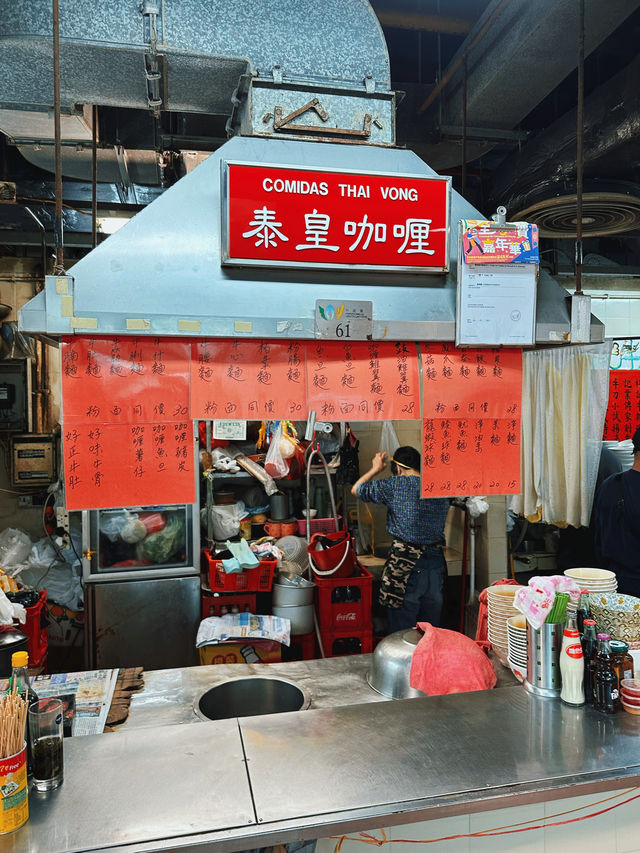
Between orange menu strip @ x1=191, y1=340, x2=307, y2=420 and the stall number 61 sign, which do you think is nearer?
the stall number 61 sign

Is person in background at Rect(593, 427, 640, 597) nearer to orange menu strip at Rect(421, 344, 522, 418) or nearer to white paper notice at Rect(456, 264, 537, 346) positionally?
orange menu strip at Rect(421, 344, 522, 418)

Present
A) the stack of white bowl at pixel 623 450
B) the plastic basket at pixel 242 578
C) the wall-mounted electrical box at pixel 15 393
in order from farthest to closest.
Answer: the stack of white bowl at pixel 623 450 → the wall-mounted electrical box at pixel 15 393 → the plastic basket at pixel 242 578

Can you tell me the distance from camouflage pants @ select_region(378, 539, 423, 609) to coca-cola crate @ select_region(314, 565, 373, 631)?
241 millimetres

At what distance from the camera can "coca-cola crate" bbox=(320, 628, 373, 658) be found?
17.2 ft

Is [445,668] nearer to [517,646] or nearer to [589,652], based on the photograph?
[517,646]

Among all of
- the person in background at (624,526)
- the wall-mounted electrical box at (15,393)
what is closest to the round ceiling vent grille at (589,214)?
the person in background at (624,526)

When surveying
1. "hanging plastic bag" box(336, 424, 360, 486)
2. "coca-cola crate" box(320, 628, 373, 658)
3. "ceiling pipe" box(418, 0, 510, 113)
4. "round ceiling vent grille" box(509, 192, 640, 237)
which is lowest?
"coca-cola crate" box(320, 628, 373, 658)

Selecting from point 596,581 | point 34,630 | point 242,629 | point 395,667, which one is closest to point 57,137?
point 395,667

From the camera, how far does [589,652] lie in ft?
7.70

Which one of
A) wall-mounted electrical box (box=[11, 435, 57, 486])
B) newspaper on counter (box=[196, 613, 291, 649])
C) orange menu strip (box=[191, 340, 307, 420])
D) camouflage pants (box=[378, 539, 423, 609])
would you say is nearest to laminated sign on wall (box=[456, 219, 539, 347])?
orange menu strip (box=[191, 340, 307, 420])

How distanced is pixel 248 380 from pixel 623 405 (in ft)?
16.6

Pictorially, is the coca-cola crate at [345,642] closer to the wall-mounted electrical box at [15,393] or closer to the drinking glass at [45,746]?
the wall-mounted electrical box at [15,393]

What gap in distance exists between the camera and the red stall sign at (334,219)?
78.6 inches

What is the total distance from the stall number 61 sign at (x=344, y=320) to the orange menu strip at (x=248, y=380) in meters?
0.23
